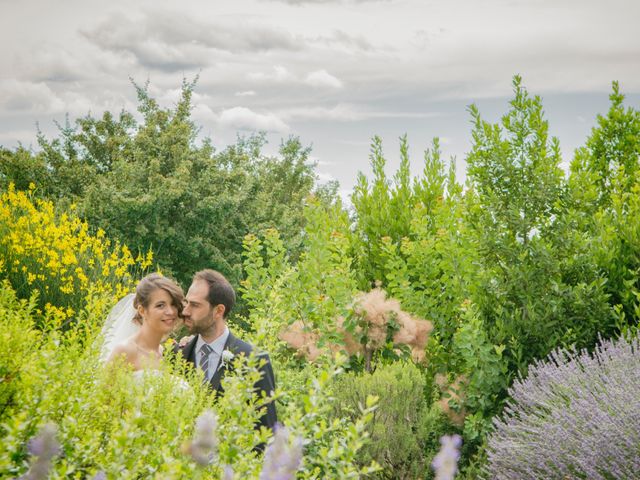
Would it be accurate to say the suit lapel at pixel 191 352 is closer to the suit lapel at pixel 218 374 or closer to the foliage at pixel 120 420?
the suit lapel at pixel 218 374

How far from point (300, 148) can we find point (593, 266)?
52.5ft

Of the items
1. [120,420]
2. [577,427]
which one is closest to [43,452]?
[120,420]

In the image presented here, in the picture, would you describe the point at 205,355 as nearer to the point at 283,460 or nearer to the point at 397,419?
the point at 397,419

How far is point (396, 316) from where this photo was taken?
580 cm

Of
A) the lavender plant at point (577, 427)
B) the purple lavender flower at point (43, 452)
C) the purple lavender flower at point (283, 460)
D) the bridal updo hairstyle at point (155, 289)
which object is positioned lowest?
the lavender plant at point (577, 427)

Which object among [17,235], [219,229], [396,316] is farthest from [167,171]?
[396,316]

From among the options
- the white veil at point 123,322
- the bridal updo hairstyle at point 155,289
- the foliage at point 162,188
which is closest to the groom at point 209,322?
the bridal updo hairstyle at point 155,289

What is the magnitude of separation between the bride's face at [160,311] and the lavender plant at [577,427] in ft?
8.19

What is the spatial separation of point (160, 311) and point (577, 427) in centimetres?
300

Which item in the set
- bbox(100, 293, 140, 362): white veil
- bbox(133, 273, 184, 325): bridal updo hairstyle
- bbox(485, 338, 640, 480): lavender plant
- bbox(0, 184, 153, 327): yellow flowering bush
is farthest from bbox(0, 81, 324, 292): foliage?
bbox(485, 338, 640, 480): lavender plant

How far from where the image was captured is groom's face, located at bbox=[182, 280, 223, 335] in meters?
4.55

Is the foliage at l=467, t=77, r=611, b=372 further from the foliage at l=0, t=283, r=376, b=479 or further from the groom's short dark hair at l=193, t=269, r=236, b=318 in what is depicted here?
the foliage at l=0, t=283, r=376, b=479

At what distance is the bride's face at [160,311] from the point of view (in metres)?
4.99

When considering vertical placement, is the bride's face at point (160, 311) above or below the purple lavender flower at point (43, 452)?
below
